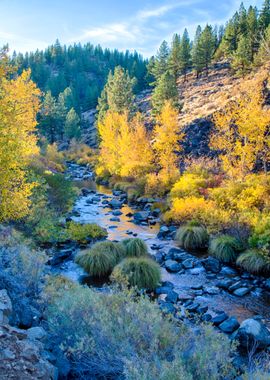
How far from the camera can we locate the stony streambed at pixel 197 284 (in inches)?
385

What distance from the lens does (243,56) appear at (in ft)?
173

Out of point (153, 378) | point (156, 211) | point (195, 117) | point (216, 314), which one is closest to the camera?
point (153, 378)

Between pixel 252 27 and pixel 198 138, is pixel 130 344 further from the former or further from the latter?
pixel 252 27

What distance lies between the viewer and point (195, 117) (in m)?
43.9

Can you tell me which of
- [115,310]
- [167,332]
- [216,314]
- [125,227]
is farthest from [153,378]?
[125,227]

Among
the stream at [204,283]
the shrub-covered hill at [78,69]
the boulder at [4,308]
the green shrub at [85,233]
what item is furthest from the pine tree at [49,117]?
the boulder at [4,308]

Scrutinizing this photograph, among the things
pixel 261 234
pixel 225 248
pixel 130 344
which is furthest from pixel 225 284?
pixel 130 344

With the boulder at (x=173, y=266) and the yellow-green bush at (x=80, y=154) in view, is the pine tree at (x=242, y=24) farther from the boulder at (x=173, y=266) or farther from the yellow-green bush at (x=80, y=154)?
the boulder at (x=173, y=266)

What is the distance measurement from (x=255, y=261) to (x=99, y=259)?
6771 mm

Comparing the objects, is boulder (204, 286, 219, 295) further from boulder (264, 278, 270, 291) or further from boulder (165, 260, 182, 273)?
boulder (264, 278, 270, 291)

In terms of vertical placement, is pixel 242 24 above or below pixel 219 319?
above

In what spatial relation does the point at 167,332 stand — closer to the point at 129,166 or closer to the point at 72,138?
the point at 129,166

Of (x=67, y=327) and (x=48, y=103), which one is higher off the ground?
(x=48, y=103)

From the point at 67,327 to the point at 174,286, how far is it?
716 cm
